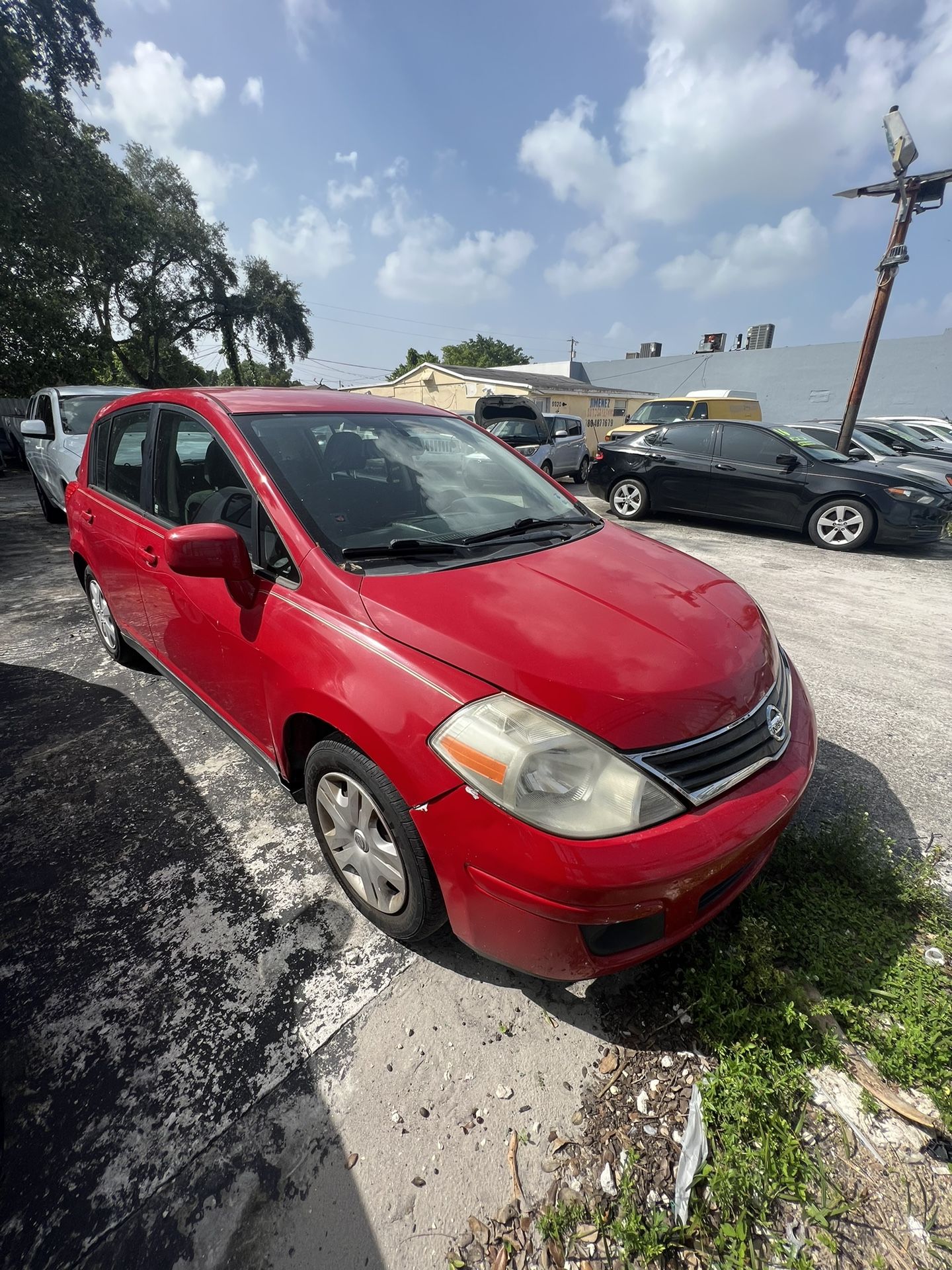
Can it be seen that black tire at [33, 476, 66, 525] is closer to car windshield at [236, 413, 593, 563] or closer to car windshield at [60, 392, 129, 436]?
car windshield at [60, 392, 129, 436]

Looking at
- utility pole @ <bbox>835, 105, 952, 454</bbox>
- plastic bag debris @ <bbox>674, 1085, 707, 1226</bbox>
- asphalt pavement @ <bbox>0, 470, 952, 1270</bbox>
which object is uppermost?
utility pole @ <bbox>835, 105, 952, 454</bbox>

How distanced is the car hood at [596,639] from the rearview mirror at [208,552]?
51 cm

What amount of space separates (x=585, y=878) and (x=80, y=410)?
26.5ft

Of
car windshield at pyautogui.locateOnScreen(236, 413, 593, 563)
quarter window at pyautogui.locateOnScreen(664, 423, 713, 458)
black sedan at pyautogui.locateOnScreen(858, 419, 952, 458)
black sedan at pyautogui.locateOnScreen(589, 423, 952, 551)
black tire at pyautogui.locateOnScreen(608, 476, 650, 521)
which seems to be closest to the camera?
car windshield at pyautogui.locateOnScreen(236, 413, 593, 563)

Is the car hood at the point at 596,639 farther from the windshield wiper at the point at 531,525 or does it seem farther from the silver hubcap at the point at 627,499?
the silver hubcap at the point at 627,499

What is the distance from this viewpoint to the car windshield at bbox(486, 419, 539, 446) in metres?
11.6

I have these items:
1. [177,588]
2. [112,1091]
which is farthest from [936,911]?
[177,588]

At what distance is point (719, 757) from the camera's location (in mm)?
1588

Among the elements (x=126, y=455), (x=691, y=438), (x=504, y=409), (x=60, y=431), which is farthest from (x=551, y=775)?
(x=504, y=409)

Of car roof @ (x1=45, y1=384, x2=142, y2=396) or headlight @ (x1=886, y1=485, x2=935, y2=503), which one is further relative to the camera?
car roof @ (x1=45, y1=384, x2=142, y2=396)

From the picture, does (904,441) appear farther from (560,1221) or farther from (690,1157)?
(560,1221)

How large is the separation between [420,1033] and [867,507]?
7.70 m

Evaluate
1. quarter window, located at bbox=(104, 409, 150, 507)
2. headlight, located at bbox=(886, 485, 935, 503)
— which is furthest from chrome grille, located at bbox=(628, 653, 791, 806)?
headlight, located at bbox=(886, 485, 935, 503)

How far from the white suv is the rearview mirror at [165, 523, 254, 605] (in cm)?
510
